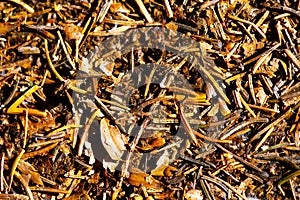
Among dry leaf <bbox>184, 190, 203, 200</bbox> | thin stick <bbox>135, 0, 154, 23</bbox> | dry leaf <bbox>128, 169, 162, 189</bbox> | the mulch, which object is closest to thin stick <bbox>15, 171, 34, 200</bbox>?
the mulch

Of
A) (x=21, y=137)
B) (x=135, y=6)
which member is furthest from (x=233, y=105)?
(x=21, y=137)

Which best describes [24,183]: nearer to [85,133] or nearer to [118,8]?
[85,133]

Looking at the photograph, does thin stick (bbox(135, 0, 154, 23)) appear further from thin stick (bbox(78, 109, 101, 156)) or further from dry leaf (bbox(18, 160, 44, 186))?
dry leaf (bbox(18, 160, 44, 186))

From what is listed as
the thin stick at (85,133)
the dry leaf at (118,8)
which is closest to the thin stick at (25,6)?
the dry leaf at (118,8)

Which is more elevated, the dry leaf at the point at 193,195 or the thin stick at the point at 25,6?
the thin stick at the point at 25,6

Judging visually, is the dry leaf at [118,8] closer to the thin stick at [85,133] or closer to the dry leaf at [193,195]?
the thin stick at [85,133]

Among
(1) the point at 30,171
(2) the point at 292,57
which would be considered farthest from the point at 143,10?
(1) the point at 30,171

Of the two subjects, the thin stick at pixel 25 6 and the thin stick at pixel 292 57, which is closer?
the thin stick at pixel 25 6

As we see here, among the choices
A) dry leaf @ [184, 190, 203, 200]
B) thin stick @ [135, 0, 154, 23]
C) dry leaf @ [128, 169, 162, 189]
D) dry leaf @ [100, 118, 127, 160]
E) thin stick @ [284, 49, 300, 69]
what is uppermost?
thin stick @ [135, 0, 154, 23]

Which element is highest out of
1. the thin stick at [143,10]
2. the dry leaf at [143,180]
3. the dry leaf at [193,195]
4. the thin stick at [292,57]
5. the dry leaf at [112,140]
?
the thin stick at [143,10]

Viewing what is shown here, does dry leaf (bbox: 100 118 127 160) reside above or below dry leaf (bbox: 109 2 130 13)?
below

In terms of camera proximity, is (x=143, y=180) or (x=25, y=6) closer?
(x=25, y=6)

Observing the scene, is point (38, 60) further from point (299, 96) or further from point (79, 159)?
point (299, 96)
